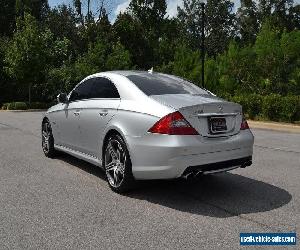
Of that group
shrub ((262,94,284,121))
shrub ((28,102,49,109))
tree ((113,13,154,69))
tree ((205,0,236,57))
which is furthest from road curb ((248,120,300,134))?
tree ((205,0,236,57))

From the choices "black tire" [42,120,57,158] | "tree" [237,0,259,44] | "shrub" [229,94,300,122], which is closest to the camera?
"black tire" [42,120,57,158]

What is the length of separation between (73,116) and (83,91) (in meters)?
Result: 0.45

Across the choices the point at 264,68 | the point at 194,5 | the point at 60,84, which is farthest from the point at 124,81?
the point at 194,5

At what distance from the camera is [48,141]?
29.3 feet

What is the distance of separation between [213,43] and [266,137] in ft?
206

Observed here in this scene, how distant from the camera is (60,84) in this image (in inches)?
1399

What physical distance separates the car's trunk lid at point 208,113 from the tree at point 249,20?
6438 centimetres

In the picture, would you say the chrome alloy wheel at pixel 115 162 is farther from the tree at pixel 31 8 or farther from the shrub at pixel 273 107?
the tree at pixel 31 8

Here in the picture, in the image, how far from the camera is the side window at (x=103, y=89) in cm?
667

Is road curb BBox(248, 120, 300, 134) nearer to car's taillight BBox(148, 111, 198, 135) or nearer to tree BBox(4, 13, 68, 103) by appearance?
car's taillight BBox(148, 111, 198, 135)

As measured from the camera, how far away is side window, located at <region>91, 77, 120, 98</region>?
6674 mm

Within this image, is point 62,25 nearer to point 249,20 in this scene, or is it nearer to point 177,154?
point 249,20

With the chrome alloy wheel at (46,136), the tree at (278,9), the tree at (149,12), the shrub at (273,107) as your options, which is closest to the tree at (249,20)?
the tree at (278,9)

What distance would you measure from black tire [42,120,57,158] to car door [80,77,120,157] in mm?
1802
